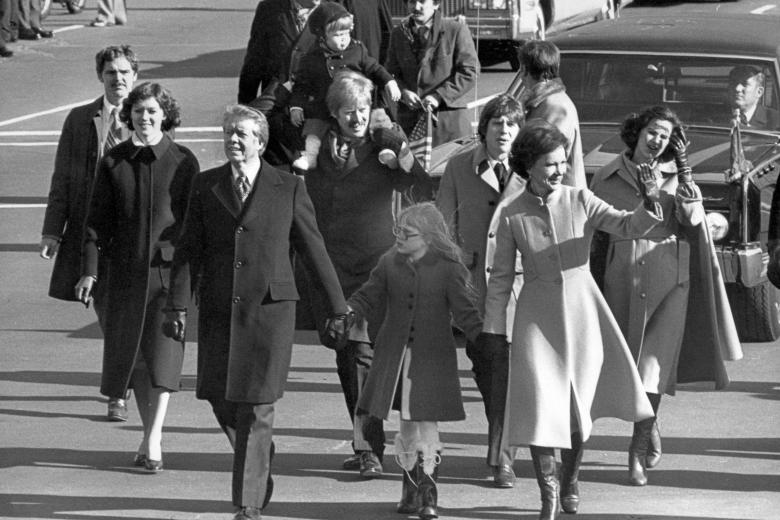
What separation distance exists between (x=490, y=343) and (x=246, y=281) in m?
1.07

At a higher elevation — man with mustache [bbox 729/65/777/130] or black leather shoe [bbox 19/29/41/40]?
man with mustache [bbox 729/65/777/130]

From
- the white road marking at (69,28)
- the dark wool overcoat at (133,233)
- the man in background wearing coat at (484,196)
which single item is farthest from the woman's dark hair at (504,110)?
the white road marking at (69,28)

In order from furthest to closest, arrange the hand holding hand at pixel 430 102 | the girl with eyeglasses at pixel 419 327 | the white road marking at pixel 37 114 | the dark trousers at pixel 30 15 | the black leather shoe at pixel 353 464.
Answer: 1. the dark trousers at pixel 30 15
2. the white road marking at pixel 37 114
3. the hand holding hand at pixel 430 102
4. the black leather shoe at pixel 353 464
5. the girl with eyeglasses at pixel 419 327

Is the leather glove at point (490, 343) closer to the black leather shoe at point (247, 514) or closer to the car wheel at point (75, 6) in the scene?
the black leather shoe at point (247, 514)

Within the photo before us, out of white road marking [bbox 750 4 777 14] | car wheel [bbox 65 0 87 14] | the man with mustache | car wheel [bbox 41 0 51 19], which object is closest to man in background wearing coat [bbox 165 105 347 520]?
the man with mustache

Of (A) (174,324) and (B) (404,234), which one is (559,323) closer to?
(B) (404,234)

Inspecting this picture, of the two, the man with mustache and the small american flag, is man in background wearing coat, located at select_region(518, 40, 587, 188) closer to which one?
the small american flag

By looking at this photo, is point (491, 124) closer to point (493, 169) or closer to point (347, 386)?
point (493, 169)

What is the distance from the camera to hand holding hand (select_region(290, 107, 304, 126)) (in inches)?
435

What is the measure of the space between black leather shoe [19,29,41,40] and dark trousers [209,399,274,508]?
21.9 meters

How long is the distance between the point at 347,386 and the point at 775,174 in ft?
12.4

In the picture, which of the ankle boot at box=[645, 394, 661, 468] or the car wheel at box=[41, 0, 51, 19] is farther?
the car wheel at box=[41, 0, 51, 19]

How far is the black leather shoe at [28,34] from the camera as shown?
2884 cm

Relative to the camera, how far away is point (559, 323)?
7.77 m
